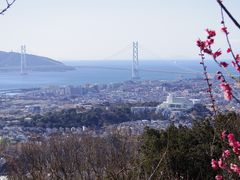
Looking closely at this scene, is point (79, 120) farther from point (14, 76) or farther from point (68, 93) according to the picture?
point (14, 76)

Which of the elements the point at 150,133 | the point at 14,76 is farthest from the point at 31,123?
the point at 14,76

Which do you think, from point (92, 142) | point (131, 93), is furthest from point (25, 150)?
point (131, 93)

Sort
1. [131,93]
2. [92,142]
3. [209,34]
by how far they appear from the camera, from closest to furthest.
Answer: [209,34], [92,142], [131,93]

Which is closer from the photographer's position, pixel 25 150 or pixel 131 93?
pixel 25 150

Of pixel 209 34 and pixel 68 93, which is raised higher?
pixel 209 34

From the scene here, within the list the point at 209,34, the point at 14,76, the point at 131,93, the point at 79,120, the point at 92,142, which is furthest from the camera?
the point at 14,76

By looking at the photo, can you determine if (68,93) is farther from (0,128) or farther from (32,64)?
(32,64)
